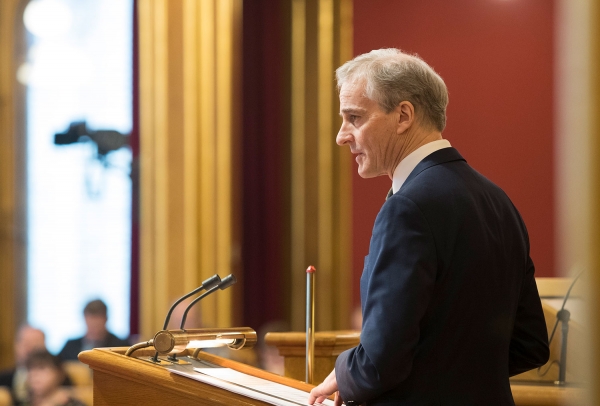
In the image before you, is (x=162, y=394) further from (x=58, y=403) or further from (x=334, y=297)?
(x=334, y=297)

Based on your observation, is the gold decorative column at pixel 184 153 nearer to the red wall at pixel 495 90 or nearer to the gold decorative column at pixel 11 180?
the gold decorative column at pixel 11 180

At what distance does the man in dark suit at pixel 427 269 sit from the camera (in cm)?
126

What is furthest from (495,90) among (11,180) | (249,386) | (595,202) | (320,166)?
(595,202)

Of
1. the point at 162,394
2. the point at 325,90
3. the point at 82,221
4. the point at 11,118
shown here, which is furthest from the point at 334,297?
the point at 162,394

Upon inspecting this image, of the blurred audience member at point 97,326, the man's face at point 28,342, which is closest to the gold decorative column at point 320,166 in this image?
the blurred audience member at point 97,326

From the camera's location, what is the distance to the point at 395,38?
207 inches

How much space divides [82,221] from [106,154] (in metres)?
0.48

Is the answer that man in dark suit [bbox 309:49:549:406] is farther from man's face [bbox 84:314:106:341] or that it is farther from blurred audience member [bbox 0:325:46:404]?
man's face [bbox 84:314:106:341]

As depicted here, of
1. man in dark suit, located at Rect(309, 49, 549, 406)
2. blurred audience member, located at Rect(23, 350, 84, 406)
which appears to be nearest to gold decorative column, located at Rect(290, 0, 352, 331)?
blurred audience member, located at Rect(23, 350, 84, 406)

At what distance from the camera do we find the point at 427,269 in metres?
1.26

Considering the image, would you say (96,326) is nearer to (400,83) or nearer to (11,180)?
(11,180)

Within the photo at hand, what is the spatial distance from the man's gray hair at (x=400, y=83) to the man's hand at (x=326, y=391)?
514mm

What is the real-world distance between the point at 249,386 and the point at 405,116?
601mm

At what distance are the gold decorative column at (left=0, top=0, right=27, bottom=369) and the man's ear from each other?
395cm
